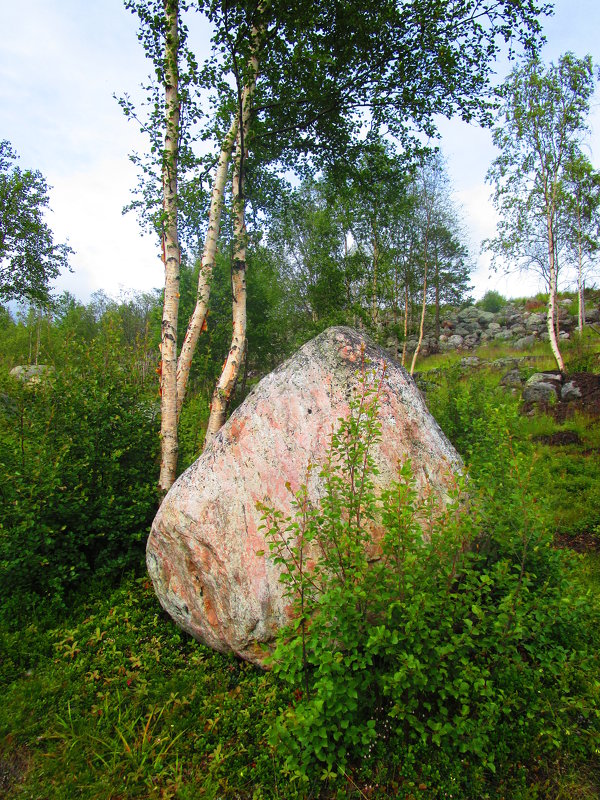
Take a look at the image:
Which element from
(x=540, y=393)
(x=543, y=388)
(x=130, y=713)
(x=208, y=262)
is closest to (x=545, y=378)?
(x=543, y=388)

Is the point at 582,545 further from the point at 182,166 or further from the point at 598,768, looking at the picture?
the point at 182,166

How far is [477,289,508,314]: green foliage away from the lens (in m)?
36.4

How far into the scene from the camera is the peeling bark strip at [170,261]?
6227mm

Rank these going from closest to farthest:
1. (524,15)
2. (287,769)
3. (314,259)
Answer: (287,769) → (524,15) → (314,259)

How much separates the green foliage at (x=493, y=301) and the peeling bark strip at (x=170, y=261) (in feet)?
115

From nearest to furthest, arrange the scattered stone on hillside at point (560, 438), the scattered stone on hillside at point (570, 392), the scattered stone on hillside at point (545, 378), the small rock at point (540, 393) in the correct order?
the scattered stone on hillside at point (560, 438) < the scattered stone on hillside at point (570, 392) < the small rock at point (540, 393) < the scattered stone on hillside at point (545, 378)

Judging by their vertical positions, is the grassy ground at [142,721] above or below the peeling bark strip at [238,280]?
below

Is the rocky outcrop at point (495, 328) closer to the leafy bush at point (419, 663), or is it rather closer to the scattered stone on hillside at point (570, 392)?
the scattered stone on hillside at point (570, 392)

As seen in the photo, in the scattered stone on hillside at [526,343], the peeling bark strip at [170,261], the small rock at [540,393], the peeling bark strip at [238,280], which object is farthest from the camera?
the scattered stone on hillside at [526,343]

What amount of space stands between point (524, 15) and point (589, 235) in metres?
16.1

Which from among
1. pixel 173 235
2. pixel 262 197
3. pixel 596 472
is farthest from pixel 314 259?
pixel 596 472

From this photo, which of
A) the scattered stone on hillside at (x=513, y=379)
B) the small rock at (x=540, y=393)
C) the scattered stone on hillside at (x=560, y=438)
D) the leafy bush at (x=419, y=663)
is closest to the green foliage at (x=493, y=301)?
the scattered stone on hillside at (x=513, y=379)

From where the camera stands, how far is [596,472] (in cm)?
923

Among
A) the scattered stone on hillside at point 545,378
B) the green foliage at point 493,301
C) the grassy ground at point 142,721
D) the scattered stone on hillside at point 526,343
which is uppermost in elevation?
the green foliage at point 493,301
